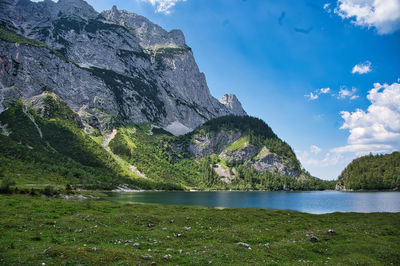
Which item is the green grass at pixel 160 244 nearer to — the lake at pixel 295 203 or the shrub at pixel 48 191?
the shrub at pixel 48 191

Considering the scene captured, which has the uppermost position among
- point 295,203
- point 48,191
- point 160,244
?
point 160,244

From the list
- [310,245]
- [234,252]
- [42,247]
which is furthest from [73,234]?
[310,245]

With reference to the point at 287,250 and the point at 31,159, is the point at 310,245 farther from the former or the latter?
the point at 31,159

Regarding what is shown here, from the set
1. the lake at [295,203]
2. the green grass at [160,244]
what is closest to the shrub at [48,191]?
the lake at [295,203]

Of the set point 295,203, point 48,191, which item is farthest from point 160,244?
point 295,203

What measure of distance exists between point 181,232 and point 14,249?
1654 cm

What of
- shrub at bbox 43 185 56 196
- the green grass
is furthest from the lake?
the green grass

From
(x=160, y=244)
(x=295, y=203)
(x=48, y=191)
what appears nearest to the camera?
(x=160, y=244)

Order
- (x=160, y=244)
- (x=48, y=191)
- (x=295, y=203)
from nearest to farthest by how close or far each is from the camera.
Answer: (x=160, y=244)
(x=48, y=191)
(x=295, y=203)

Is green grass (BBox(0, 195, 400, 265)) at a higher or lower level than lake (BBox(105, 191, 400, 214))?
higher

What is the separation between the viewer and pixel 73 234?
23875mm

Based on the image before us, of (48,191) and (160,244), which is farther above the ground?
(160,244)

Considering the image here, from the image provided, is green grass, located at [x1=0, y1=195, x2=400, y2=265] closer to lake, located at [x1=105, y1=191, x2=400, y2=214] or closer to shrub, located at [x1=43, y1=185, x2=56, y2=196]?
shrub, located at [x1=43, y1=185, x2=56, y2=196]

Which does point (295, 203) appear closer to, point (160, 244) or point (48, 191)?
point (48, 191)
